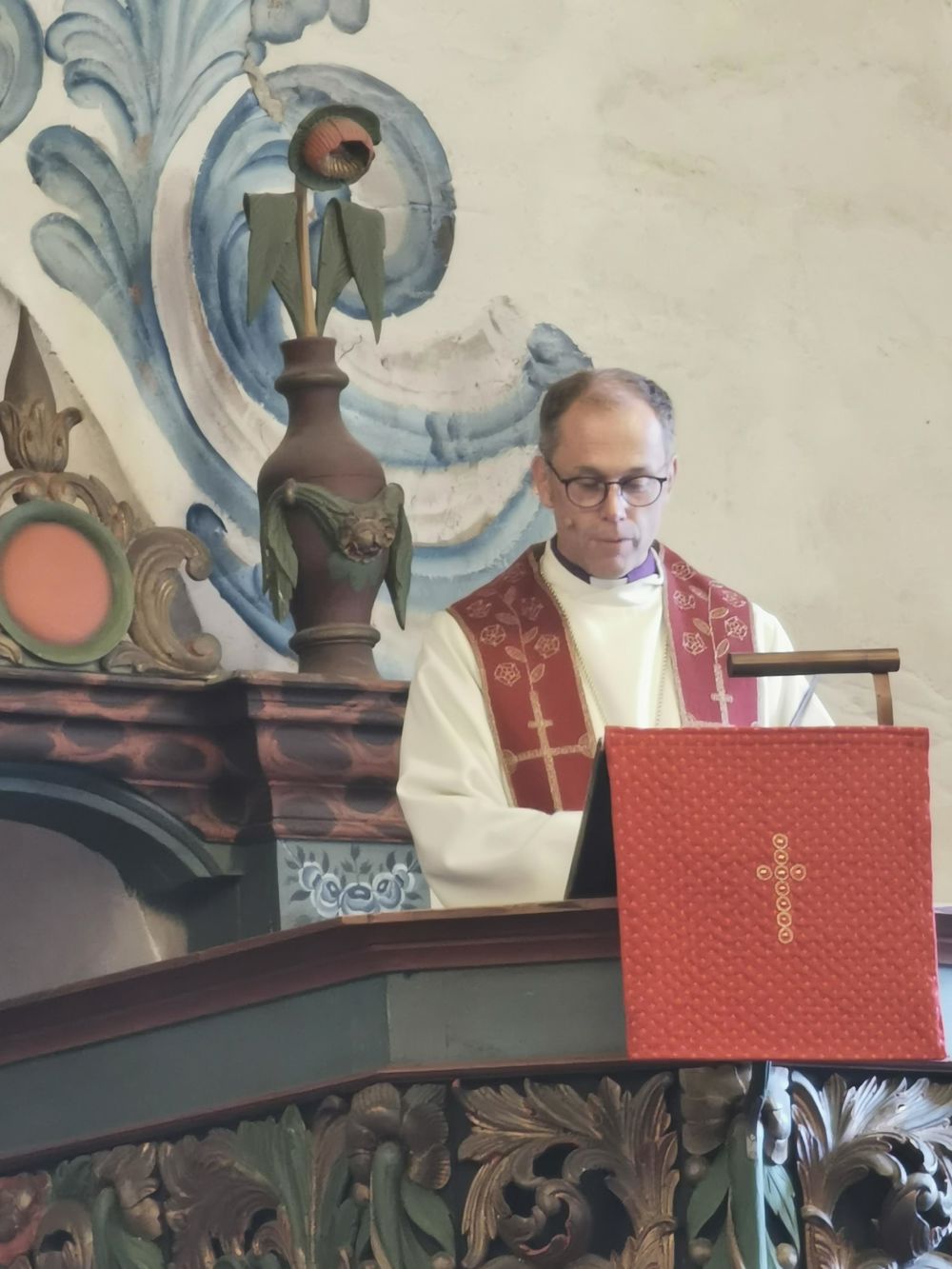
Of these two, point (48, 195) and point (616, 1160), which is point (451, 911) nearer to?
point (616, 1160)

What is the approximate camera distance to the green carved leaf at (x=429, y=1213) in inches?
151

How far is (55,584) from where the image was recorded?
6.09 m

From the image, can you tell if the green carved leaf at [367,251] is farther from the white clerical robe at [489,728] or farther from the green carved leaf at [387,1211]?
the green carved leaf at [387,1211]

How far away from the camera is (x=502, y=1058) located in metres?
3.85

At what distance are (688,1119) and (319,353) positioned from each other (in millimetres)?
3081

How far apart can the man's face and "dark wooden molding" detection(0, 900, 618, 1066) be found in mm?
1175

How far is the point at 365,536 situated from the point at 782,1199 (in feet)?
9.10

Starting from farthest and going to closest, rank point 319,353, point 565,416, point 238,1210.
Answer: point 319,353 → point 565,416 → point 238,1210

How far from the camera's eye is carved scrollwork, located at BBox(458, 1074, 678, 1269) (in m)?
3.76

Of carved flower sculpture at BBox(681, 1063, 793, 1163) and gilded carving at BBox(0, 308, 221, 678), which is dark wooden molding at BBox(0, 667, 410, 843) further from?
carved flower sculpture at BBox(681, 1063, 793, 1163)

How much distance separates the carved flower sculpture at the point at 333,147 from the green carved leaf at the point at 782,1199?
3.30m

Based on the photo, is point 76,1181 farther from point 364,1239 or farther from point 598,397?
point 598,397

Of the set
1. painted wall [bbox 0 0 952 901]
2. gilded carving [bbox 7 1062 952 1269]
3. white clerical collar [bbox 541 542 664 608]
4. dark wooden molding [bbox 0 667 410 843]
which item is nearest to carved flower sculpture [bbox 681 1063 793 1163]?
gilded carving [bbox 7 1062 952 1269]

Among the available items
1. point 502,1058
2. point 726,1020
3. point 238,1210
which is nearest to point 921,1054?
point 726,1020
